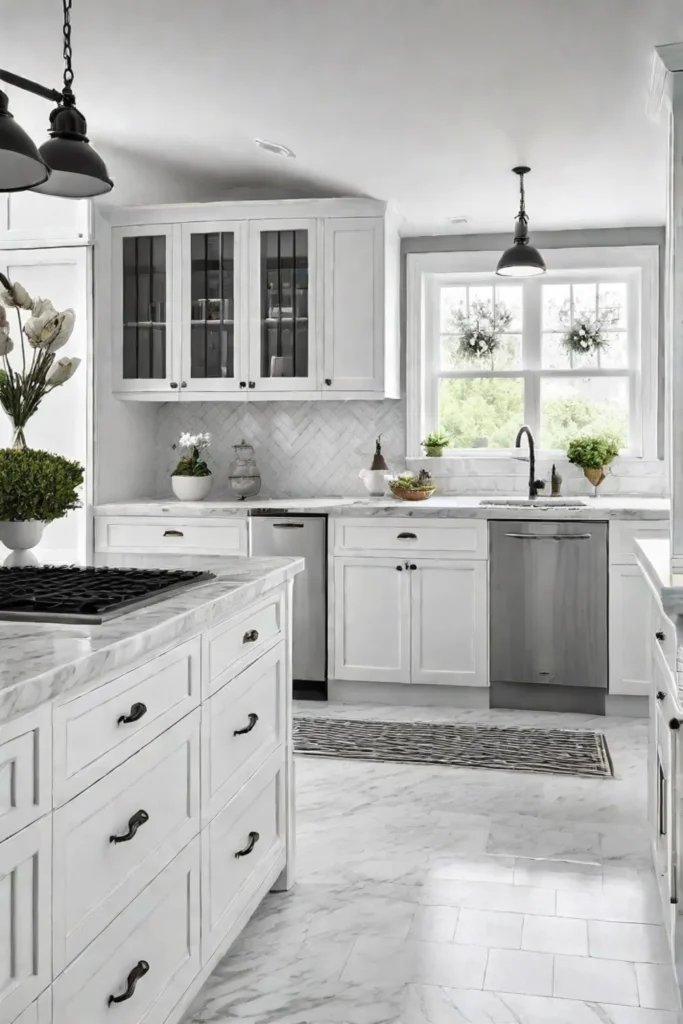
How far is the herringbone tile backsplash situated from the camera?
547cm

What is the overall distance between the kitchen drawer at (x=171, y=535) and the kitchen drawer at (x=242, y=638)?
2.19m

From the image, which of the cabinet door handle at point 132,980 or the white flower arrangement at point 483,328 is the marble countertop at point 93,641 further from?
the white flower arrangement at point 483,328

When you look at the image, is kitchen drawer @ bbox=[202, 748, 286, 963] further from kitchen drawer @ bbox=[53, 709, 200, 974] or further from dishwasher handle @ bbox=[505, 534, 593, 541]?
dishwasher handle @ bbox=[505, 534, 593, 541]

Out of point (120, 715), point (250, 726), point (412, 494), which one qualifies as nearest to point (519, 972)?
point (250, 726)

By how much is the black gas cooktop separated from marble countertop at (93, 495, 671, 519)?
7.55 ft

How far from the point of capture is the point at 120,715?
5.29ft

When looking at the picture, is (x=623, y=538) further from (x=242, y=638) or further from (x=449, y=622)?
(x=242, y=638)

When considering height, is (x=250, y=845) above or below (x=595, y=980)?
above

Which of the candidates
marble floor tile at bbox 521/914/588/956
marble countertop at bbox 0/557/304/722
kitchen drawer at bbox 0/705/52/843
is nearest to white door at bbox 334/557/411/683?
marble floor tile at bbox 521/914/588/956


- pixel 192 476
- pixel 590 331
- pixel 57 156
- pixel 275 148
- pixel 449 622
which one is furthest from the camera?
pixel 590 331

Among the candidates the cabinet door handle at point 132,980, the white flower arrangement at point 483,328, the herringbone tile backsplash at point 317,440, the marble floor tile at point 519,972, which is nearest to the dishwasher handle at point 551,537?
the herringbone tile backsplash at point 317,440

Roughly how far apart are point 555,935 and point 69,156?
2221 millimetres

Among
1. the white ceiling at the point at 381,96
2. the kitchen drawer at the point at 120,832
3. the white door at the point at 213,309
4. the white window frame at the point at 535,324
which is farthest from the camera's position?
the white window frame at the point at 535,324

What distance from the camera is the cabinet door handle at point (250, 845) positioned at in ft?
7.45
